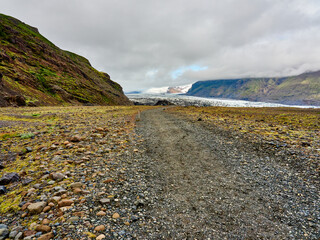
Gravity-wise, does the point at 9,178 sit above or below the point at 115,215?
above

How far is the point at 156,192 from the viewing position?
223 inches

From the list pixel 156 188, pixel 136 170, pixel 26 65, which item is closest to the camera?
pixel 156 188

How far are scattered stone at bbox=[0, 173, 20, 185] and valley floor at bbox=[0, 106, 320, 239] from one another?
76 mm

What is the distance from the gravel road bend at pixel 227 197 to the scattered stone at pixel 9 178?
15.6 ft

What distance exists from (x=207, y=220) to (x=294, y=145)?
Answer: 8.99 m

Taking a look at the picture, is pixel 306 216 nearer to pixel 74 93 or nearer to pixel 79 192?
pixel 79 192

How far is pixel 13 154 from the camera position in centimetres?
764

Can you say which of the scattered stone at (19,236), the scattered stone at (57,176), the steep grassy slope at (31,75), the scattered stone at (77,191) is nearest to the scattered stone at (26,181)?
the scattered stone at (57,176)

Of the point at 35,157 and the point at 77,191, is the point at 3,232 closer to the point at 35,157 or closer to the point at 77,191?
the point at 77,191

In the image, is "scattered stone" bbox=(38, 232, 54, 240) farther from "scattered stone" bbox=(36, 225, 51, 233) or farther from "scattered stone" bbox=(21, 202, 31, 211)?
"scattered stone" bbox=(21, 202, 31, 211)

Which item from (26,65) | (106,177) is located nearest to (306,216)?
(106,177)

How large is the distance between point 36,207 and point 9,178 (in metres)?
2.36

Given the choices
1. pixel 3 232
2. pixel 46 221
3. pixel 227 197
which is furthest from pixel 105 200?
pixel 227 197

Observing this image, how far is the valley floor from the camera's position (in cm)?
389
